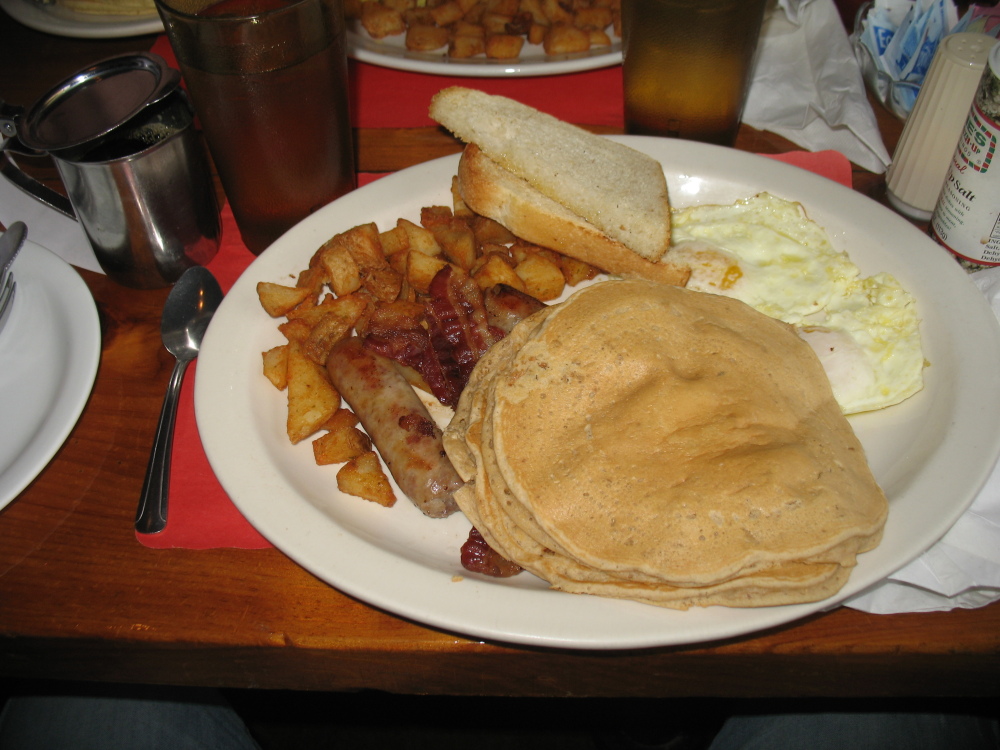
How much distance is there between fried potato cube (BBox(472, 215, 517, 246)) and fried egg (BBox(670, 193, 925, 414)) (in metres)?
0.50

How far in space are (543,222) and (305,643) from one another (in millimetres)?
1273

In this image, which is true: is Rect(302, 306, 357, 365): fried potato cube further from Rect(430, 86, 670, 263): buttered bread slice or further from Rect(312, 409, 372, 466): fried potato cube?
Rect(430, 86, 670, 263): buttered bread slice

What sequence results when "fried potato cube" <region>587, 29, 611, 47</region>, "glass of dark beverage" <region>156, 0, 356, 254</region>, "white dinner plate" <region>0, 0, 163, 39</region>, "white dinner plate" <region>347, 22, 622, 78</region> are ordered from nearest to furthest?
1. "glass of dark beverage" <region>156, 0, 356, 254</region>
2. "white dinner plate" <region>347, 22, 622, 78</region>
3. "fried potato cube" <region>587, 29, 611, 47</region>
4. "white dinner plate" <region>0, 0, 163, 39</region>

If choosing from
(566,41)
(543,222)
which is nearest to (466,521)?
(543,222)

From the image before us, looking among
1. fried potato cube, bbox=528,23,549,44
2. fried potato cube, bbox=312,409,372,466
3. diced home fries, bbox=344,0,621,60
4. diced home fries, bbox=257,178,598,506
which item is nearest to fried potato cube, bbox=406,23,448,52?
diced home fries, bbox=344,0,621,60

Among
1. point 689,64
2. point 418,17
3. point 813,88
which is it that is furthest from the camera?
point 418,17

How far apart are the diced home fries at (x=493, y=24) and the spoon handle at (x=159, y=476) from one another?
1.73 m

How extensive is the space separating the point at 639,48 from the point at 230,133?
4.17 feet

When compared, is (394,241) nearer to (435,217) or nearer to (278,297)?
(435,217)

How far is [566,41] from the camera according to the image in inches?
107

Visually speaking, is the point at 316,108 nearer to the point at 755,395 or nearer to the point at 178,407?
the point at 178,407

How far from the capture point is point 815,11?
274 centimetres

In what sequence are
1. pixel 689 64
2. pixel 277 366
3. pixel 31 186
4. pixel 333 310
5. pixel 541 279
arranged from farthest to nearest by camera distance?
pixel 689 64
pixel 31 186
pixel 541 279
pixel 333 310
pixel 277 366

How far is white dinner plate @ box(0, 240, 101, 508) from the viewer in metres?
1.59
